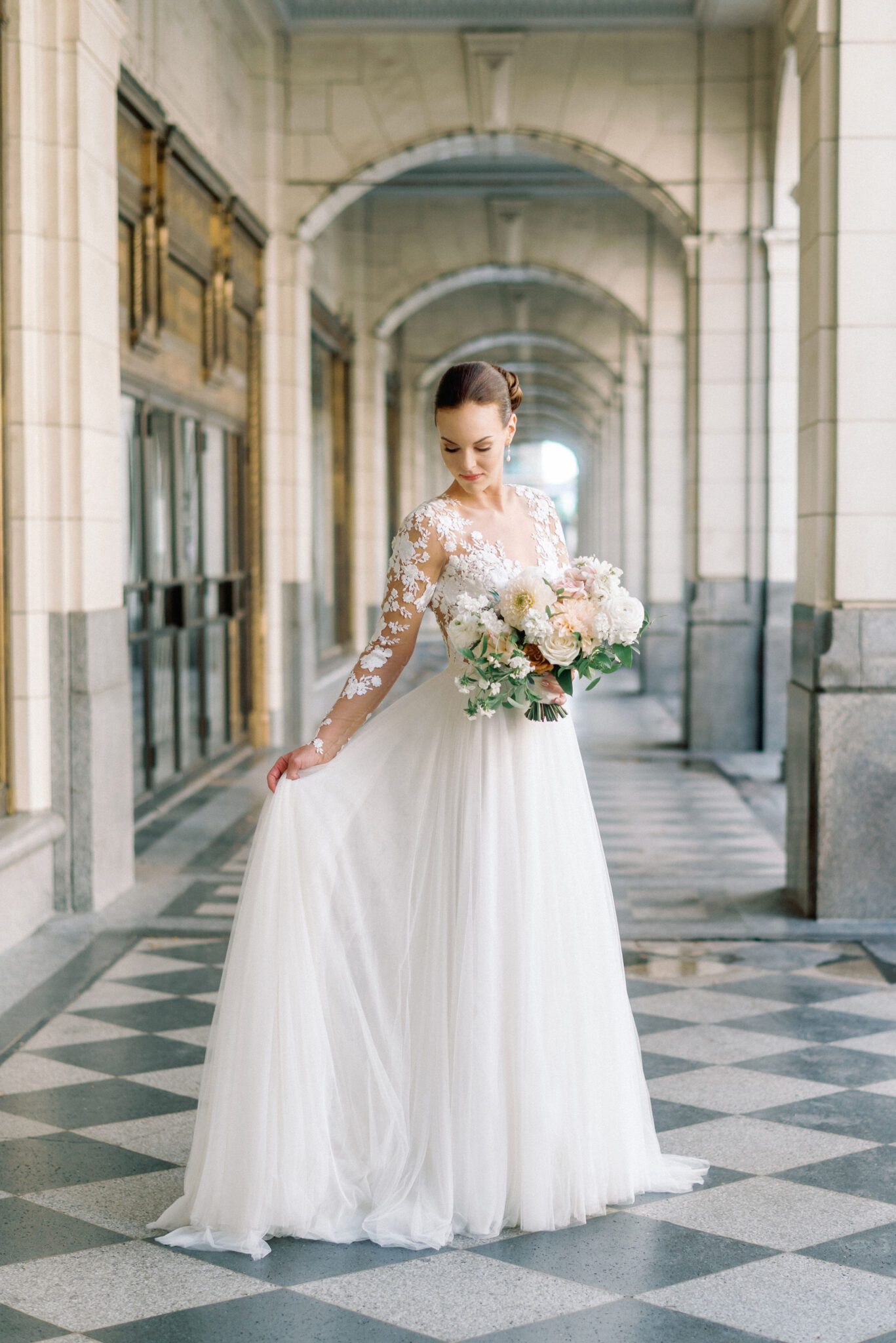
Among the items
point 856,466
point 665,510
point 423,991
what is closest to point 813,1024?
point 423,991

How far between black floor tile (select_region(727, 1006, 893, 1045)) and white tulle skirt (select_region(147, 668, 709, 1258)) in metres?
1.29

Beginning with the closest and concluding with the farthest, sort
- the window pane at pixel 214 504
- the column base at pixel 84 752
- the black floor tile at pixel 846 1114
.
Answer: the black floor tile at pixel 846 1114 → the column base at pixel 84 752 → the window pane at pixel 214 504

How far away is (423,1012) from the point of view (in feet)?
10.5

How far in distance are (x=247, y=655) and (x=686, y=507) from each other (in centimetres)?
365

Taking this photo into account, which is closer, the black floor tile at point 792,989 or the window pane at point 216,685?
the black floor tile at point 792,989

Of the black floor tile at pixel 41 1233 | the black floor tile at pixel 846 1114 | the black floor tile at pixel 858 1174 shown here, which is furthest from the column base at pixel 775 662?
the black floor tile at pixel 41 1233

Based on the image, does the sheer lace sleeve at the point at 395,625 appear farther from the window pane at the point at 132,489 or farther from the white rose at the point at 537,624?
the window pane at the point at 132,489

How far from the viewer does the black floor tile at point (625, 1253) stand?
2.90 meters

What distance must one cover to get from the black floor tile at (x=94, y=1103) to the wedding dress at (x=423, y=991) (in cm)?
68

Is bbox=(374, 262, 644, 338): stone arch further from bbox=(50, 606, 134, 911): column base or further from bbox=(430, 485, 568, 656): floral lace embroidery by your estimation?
bbox=(430, 485, 568, 656): floral lace embroidery

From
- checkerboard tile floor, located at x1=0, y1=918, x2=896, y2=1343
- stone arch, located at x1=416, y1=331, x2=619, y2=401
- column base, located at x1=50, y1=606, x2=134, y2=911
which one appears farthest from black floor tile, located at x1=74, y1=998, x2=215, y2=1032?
stone arch, located at x1=416, y1=331, x2=619, y2=401

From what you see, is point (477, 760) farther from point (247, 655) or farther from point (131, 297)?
point (247, 655)

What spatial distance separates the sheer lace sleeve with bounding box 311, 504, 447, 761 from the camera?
3250 millimetres

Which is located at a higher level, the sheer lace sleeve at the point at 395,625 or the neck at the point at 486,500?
the neck at the point at 486,500
